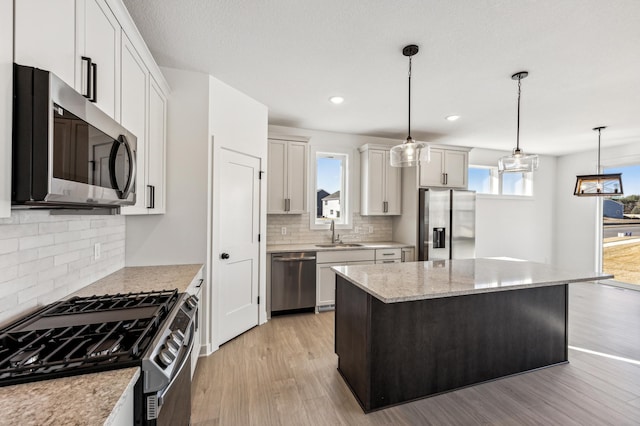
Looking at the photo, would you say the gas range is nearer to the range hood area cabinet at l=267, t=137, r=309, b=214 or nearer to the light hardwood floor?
the light hardwood floor

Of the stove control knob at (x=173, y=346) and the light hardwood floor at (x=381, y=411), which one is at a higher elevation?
the stove control knob at (x=173, y=346)

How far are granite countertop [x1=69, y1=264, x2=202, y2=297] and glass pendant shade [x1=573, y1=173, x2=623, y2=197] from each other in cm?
564

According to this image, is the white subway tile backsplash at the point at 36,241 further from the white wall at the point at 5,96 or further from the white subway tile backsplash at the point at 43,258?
the white wall at the point at 5,96

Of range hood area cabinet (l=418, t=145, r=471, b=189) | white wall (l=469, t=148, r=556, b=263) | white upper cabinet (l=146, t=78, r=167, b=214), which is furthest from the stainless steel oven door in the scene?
white wall (l=469, t=148, r=556, b=263)

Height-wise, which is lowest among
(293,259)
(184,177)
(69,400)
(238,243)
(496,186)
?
(293,259)

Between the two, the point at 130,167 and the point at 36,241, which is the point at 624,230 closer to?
the point at 130,167

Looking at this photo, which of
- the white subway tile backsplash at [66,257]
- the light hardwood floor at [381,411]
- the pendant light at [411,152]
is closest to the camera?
the white subway tile backsplash at [66,257]

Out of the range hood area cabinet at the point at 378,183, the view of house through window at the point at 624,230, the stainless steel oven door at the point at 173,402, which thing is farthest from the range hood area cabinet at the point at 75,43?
the view of house through window at the point at 624,230

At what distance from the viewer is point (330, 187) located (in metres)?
4.64

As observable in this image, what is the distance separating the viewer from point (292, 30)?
2012 mm

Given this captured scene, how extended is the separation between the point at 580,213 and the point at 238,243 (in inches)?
270

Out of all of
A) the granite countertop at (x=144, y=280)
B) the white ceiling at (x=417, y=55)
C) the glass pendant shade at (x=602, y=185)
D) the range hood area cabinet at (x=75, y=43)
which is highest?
the white ceiling at (x=417, y=55)

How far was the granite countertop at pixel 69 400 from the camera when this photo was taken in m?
0.68

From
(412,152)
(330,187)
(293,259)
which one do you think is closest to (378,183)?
(330,187)
